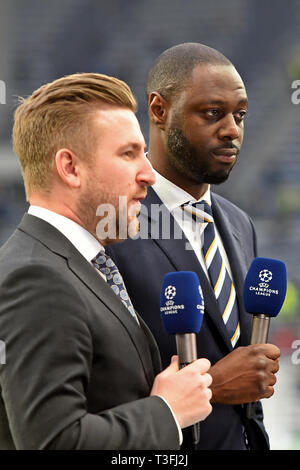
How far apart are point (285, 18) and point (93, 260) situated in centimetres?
667

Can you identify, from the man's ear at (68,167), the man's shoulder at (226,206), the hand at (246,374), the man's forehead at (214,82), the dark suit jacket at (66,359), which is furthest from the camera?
the man's shoulder at (226,206)

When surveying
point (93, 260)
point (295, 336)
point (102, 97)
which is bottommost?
point (295, 336)

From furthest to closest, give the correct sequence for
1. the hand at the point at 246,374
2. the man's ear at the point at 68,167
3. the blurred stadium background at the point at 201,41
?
the blurred stadium background at the point at 201,41 < the hand at the point at 246,374 < the man's ear at the point at 68,167

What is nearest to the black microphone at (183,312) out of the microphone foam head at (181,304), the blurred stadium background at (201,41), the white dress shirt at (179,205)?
the microphone foam head at (181,304)

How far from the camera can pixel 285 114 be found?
22.5 feet

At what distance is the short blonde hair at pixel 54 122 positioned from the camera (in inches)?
36.1

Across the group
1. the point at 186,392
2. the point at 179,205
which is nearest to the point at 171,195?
A: the point at 179,205

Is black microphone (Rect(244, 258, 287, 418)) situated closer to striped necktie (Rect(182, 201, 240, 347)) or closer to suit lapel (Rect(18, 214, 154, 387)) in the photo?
striped necktie (Rect(182, 201, 240, 347))

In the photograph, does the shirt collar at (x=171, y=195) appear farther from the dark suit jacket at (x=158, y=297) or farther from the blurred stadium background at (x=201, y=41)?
the blurred stadium background at (x=201, y=41)

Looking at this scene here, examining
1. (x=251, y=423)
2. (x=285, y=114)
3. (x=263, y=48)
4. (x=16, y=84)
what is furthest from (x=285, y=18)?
(x=251, y=423)

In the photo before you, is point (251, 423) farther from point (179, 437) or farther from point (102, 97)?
point (102, 97)

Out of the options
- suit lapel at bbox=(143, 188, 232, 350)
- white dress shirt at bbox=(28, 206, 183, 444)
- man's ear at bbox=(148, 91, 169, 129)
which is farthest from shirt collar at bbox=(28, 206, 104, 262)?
man's ear at bbox=(148, 91, 169, 129)

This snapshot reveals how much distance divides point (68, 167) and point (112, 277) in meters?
0.16

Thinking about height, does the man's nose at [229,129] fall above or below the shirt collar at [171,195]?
above
